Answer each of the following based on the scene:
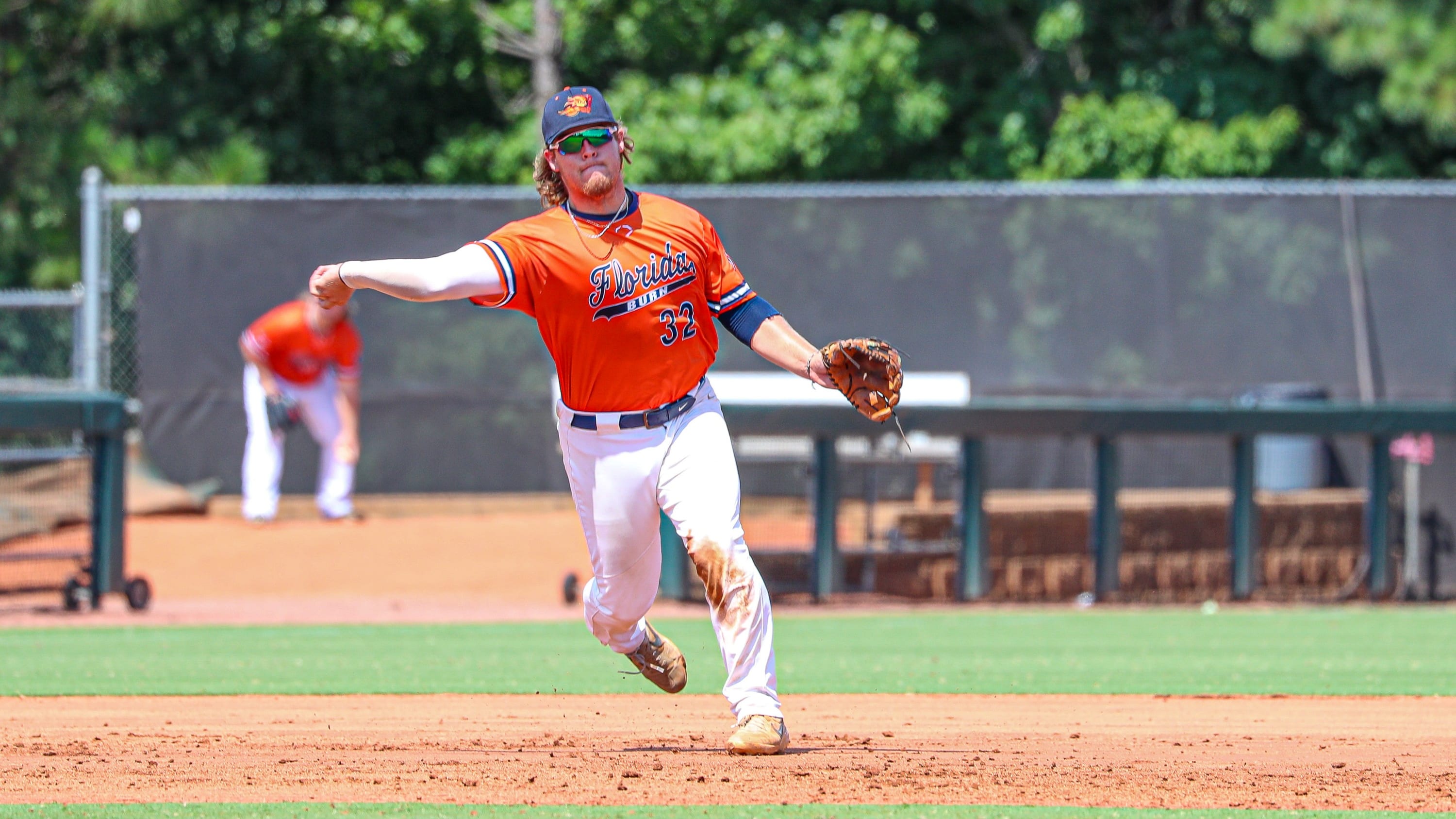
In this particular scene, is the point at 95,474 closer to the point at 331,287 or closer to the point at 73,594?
the point at 73,594

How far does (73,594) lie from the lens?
34.6ft

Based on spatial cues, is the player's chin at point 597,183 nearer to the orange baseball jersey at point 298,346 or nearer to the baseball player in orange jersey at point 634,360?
the baseball player in orange jersey at point 634,360

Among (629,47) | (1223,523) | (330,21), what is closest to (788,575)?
(1223,523)

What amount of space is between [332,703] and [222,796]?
90.2 inches

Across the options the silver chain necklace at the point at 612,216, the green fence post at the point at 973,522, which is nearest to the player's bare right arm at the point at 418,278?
the silver chain necklace at the point at 612,216

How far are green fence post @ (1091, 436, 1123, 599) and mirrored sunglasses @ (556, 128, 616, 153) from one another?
7.00 meters

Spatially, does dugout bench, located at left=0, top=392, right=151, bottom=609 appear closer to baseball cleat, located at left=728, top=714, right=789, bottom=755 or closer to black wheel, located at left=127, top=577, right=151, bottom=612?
black wheel, located at left=127, top=577, right=151, bottom=612

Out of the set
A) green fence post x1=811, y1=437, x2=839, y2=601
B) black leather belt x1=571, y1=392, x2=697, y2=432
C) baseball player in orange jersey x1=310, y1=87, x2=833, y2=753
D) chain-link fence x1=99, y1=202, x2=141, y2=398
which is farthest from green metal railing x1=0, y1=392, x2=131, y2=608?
black leather belt x1=571, y1=392, x2=697, y2=432

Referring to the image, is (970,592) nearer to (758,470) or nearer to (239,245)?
(758,470)

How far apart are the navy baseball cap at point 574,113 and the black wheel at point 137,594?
651 cm

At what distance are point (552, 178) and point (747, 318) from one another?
77 centimetres

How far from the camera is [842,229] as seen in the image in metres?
15.0

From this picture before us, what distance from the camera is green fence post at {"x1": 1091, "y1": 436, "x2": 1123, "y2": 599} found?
11.5 meters

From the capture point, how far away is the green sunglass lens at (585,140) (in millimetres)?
5281
